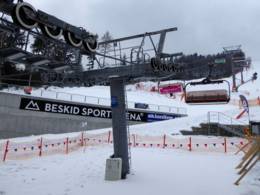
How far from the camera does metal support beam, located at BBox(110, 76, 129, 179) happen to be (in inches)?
483

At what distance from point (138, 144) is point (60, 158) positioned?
576 centimetres

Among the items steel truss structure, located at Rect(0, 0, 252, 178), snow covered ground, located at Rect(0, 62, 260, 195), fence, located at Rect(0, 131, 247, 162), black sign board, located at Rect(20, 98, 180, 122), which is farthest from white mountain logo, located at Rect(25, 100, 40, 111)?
steel truss structure, located at Rect(0, 0, 252, 178)

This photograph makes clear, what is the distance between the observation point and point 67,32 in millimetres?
10562

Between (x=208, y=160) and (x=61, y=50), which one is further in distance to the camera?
(x=208, y=160)

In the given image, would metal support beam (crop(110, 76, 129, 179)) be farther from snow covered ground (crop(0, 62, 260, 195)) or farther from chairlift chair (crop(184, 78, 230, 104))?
chairlift chair (crop(184, 78, 230, 104))

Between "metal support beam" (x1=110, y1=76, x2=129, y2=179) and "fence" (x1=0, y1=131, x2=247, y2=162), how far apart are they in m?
7.48

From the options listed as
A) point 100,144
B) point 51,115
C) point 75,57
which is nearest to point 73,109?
point 51,115

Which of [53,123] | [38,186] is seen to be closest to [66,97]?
[53,123]

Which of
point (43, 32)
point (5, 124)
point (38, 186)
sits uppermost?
point (43, 32)

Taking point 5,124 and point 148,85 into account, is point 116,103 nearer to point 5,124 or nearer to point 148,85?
point 5,124

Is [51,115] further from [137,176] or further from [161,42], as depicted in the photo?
[137,176]

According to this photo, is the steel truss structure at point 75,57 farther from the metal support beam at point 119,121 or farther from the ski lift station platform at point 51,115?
the ski lift station platform at point 51,115

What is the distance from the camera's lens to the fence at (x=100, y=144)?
18.5m

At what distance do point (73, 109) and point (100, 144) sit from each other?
7798mm
